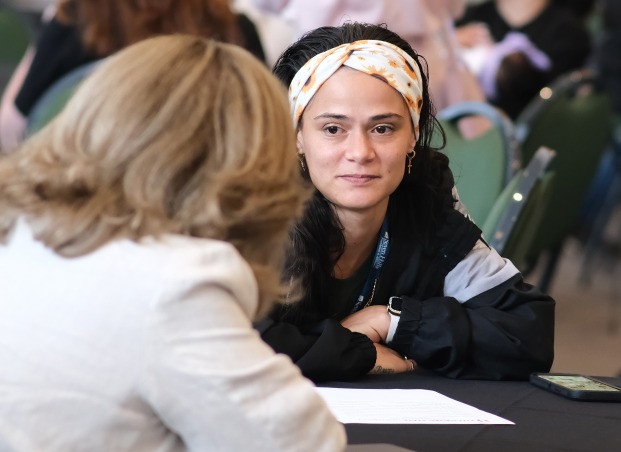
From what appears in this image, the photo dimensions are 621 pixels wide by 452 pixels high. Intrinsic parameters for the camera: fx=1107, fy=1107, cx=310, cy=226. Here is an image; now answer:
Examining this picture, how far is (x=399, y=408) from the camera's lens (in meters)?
1.59

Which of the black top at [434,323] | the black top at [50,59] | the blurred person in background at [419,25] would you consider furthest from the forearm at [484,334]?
the black top at [50,59]

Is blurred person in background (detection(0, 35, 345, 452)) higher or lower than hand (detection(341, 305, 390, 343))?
higher

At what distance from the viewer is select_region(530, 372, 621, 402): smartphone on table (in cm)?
171

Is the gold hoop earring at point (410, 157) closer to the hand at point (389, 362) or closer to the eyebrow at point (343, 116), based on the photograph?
the eyebrow at point (343, 116)

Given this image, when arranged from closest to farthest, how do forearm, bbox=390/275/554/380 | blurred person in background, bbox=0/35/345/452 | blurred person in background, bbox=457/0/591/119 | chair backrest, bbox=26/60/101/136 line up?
1. blurred person in background, bbox=0/35/345/452
2. forearm, bbox=390/275/554/380
3. chair backrest, bbox=26/60/101/136
4. blurred person in background, bbox=457/0/591/119

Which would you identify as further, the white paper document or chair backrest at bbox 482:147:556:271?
chair backrest at bbox 482:147:556:271

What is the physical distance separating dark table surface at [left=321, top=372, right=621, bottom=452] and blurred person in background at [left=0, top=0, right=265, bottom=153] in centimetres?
217

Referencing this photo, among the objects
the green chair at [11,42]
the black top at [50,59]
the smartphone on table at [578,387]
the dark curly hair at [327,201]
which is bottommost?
the green chair at [11,42]

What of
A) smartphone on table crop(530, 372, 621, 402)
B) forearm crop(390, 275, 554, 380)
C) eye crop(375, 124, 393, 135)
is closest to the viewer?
smartphone on table crop(530, 372, 621, 402)

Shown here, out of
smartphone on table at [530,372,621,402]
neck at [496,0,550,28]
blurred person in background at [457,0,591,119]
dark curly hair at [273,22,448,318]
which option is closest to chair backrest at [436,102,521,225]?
dark curly hair at [273,22,448,318]

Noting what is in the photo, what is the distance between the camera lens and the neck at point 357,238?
6.81 feet

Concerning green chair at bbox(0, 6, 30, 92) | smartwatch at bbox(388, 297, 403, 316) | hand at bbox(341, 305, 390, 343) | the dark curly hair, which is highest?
the dark curly hair

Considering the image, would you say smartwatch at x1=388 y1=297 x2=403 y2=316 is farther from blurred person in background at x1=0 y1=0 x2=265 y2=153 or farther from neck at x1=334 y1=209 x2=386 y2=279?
blurred person in background at x1=0 y1=0 x2=265 y2=153

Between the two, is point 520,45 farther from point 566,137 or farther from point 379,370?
point 379,370
